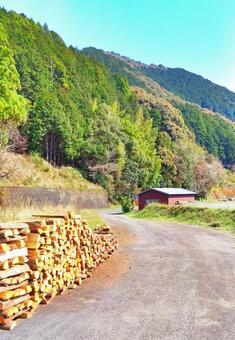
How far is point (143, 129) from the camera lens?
360 ft

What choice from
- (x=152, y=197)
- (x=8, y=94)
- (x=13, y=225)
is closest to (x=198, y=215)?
(x=8, y=94)

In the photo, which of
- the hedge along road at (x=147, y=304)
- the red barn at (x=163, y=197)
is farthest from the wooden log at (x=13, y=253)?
the red barn at (x=163, y=197)

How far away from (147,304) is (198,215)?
93.5 ft

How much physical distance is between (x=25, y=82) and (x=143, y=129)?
48.7 meters

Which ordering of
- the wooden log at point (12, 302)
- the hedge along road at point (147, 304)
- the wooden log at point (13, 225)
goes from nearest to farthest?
the hedge along road at point (147, 304)
the wooden log at point (12, 302)
the wooden log at point (13, 225)

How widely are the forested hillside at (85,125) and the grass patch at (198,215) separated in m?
18.0

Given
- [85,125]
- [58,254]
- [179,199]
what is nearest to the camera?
[58,254]

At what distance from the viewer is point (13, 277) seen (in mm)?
9094

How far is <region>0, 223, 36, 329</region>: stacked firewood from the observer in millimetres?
8484

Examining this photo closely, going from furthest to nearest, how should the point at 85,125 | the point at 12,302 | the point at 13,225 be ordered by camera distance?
the point at 85,125
the point at 13,225
the point at 12,302

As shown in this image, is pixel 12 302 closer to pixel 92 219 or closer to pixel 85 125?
pixel 92 219

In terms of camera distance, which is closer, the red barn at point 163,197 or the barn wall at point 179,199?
the red barn at point 163,197

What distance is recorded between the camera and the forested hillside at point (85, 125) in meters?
64.5

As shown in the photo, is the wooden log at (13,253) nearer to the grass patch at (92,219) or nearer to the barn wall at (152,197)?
the grass patch at (92,219)
